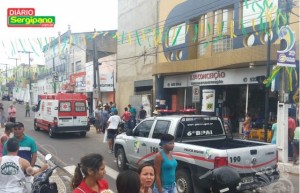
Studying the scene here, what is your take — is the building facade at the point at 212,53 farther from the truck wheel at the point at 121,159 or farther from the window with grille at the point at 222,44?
the truck wheel at the point at 121,159

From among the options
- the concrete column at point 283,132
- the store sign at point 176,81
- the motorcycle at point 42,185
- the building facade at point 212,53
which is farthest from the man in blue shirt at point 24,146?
the store sign at point 176,81

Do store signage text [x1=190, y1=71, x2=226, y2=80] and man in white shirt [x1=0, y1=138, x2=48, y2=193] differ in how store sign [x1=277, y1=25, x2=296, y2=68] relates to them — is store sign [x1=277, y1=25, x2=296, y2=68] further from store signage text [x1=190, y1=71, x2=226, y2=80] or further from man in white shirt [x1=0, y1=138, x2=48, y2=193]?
man in white shirt [x1=0, y1=138, x2=48, y2=193]

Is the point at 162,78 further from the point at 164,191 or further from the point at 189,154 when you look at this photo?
the point at 164,191

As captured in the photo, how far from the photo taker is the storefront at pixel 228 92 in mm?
17047

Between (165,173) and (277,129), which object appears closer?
(165,173)

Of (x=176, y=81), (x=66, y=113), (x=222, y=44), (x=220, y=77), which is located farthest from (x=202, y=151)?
(x=176, y=81)

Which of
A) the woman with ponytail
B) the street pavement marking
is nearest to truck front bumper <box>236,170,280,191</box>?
the street pavement marking

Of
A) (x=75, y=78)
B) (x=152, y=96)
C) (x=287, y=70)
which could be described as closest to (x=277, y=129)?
(x=287, y=70)

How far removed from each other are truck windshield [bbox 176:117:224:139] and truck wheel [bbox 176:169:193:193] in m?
0.85

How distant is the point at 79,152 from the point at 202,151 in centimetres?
786

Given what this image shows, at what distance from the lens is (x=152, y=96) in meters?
25.1

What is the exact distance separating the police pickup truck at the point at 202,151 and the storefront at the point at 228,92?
845cm

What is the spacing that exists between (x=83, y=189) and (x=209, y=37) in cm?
1711

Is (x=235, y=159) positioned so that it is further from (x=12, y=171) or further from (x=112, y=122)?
(x=112, y=122)
